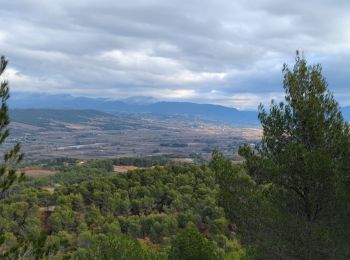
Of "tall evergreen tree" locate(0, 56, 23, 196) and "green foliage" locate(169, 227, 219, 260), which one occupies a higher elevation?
"tall evergreen tree" locate(0, 56, 23, 196)

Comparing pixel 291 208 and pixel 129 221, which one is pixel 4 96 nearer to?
pixel 291 208

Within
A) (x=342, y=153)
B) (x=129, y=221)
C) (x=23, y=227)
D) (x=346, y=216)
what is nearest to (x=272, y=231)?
(x=346, y=216)

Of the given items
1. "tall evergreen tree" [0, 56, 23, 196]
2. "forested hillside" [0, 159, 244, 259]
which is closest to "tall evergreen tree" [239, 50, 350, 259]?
"tall evergreen tree" [0, 56, 23, 196]

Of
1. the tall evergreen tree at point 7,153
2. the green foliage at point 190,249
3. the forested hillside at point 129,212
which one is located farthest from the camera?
the forested hillside at point 129,212

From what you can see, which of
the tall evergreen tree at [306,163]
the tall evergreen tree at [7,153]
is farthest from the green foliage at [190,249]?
the tall evergreen tree at [7,153]

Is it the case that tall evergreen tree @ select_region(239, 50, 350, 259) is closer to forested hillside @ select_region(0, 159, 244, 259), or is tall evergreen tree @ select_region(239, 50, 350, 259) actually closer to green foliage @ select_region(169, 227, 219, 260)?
green foliage @ select_region(169, 227, 219, 260)

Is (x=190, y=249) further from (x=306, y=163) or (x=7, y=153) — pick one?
(x=7, y=153)

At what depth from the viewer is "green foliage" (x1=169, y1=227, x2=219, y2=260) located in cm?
2083

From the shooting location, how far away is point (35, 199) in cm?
4344

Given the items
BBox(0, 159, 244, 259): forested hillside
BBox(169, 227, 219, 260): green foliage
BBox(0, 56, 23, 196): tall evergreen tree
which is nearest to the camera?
BBox(0, 56, 23, 196): tall evergreen tree

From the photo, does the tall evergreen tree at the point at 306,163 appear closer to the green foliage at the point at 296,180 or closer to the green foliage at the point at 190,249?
the green foliage at the point at 296,180

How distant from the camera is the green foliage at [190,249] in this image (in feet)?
68.3

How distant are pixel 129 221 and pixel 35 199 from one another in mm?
11199

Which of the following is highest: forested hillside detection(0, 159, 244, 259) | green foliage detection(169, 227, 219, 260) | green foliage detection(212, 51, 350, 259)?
green foliage detection(212, 51, 350, 259)
